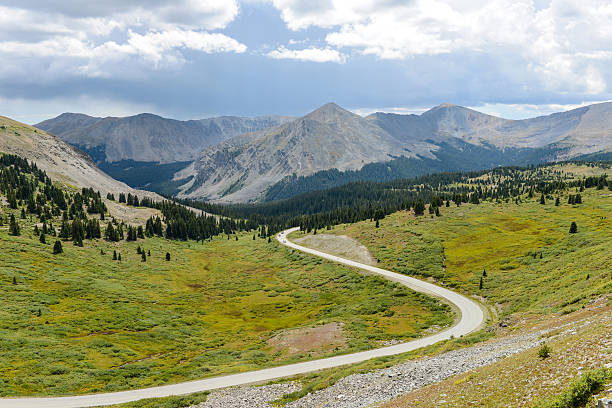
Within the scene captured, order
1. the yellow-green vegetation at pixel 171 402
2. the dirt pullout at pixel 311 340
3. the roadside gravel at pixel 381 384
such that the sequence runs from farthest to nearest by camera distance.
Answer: the dirt pullout at pixel 311 340 < the yellow-green vegetation at pixel 171 402 < the roadside gravel at pixel 381 384

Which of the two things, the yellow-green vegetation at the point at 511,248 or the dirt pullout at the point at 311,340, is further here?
the yellow-green vegetation at the point at 511,248

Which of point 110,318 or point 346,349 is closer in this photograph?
point 346,349

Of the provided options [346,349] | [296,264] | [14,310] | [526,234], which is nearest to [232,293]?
[296,264]

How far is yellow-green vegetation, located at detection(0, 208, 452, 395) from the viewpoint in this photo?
49625mm

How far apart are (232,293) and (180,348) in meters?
47.9

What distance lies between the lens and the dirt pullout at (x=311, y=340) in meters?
53.4

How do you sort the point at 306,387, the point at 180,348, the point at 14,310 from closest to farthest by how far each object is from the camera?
the point at 306,387 < the point at 180,348 < the point at 14,310

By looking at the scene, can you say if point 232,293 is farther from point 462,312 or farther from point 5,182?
point 5,182

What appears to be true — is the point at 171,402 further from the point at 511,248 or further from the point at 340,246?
the point at 340,246

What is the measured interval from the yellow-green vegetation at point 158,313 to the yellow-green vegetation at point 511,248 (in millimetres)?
15069

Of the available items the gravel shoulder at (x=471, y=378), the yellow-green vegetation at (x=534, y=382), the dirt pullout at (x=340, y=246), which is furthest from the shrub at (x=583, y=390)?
the dirt pullout at (x=340, y=246)

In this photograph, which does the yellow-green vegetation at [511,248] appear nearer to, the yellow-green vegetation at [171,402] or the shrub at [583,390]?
the shrub at [583,390]

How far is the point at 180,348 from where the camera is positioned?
2516 inches

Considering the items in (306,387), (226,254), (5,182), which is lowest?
(226,254)
